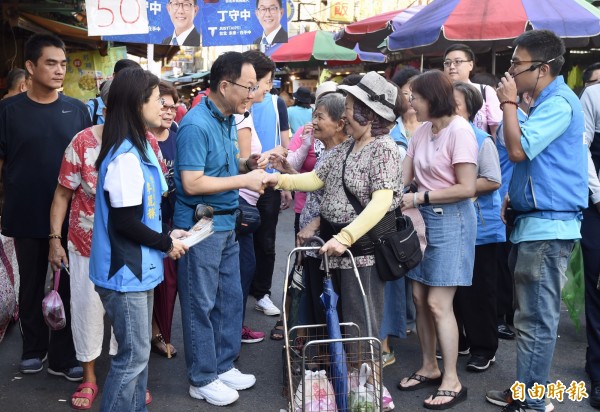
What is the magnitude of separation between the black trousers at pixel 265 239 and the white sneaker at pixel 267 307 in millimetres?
87

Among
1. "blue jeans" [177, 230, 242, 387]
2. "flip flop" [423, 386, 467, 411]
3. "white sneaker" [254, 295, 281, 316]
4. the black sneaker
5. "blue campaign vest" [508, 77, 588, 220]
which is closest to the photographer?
"blue campaign vest" [508, 77, 588, 220]

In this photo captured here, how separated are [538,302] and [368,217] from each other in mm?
1165

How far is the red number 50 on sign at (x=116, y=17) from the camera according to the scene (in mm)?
5754

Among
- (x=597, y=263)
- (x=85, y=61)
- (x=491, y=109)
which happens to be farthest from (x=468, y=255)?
(x=85, y=61)

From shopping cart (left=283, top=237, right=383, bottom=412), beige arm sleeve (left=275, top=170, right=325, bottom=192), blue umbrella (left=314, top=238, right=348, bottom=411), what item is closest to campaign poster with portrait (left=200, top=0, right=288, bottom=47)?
beige arm sleeve (left=275, top=170, right=325, bottom=192)

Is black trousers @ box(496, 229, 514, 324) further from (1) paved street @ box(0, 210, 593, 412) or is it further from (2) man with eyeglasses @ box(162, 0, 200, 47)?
(2) man with eyeglasses @ box(162, 0, 200, 47)

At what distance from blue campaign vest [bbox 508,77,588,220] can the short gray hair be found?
4.33ft

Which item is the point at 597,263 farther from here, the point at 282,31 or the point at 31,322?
the point at 282,31

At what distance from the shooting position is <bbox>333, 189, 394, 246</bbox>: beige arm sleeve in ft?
11.5

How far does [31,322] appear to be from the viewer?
15.1 ft

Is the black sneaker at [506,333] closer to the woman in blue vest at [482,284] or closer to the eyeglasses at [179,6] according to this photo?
the woman in blue vest at [482,284]

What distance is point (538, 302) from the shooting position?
3.82 metres

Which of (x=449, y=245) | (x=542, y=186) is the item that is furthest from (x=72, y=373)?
(x=542, y=186)

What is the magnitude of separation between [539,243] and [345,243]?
118 cm
